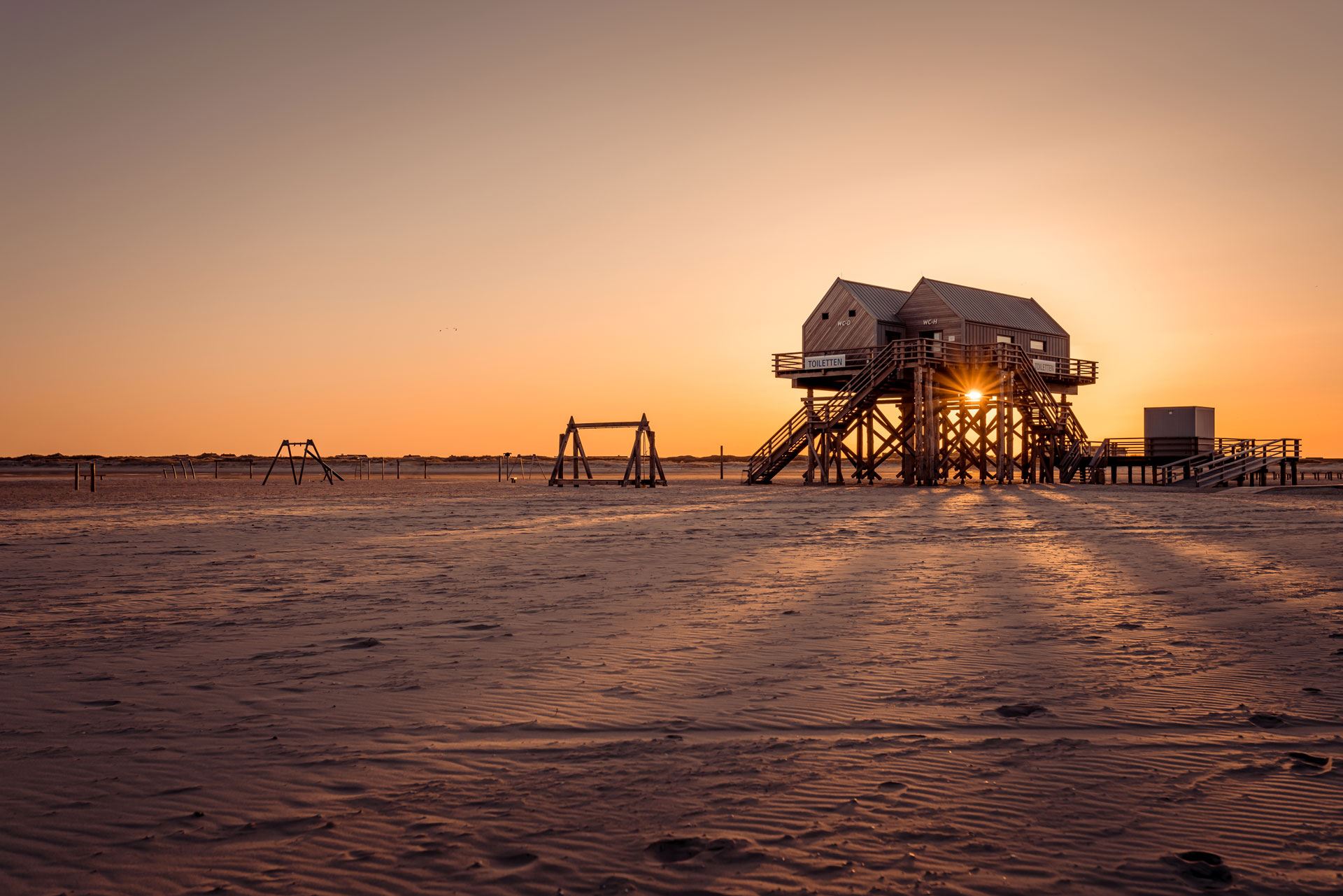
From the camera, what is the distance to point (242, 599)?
902 cm

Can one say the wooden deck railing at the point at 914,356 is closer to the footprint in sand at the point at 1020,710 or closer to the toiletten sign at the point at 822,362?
the toiletten sign at the point at 822,362

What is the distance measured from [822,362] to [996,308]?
967 cm

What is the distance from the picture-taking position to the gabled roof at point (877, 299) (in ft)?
144

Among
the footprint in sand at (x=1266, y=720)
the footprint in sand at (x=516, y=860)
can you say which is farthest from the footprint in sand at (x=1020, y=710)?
the footprint in sand at (x=516, y=860)

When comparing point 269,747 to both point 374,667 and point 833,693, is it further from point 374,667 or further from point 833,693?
point 833,693

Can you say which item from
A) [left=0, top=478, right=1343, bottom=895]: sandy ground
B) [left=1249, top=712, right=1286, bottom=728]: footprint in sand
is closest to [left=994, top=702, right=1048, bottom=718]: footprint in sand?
[left=0, top=478, right=1343, bottom=895]: sandy ground

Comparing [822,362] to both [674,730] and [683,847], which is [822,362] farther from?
[683,847]

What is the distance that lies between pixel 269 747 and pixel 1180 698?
4652 mm

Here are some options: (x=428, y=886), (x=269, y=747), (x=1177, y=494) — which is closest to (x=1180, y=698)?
(x=428, y=886)

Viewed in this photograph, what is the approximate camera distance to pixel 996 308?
154 ft

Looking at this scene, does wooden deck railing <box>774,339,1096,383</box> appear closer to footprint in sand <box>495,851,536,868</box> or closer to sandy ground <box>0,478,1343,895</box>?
sandy ground <box>0,478,1343,895</box>

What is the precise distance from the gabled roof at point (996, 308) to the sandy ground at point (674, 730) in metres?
34.6

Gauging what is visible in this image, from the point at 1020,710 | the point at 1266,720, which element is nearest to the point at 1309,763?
the point at 1266,720

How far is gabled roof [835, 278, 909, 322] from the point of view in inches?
1727
